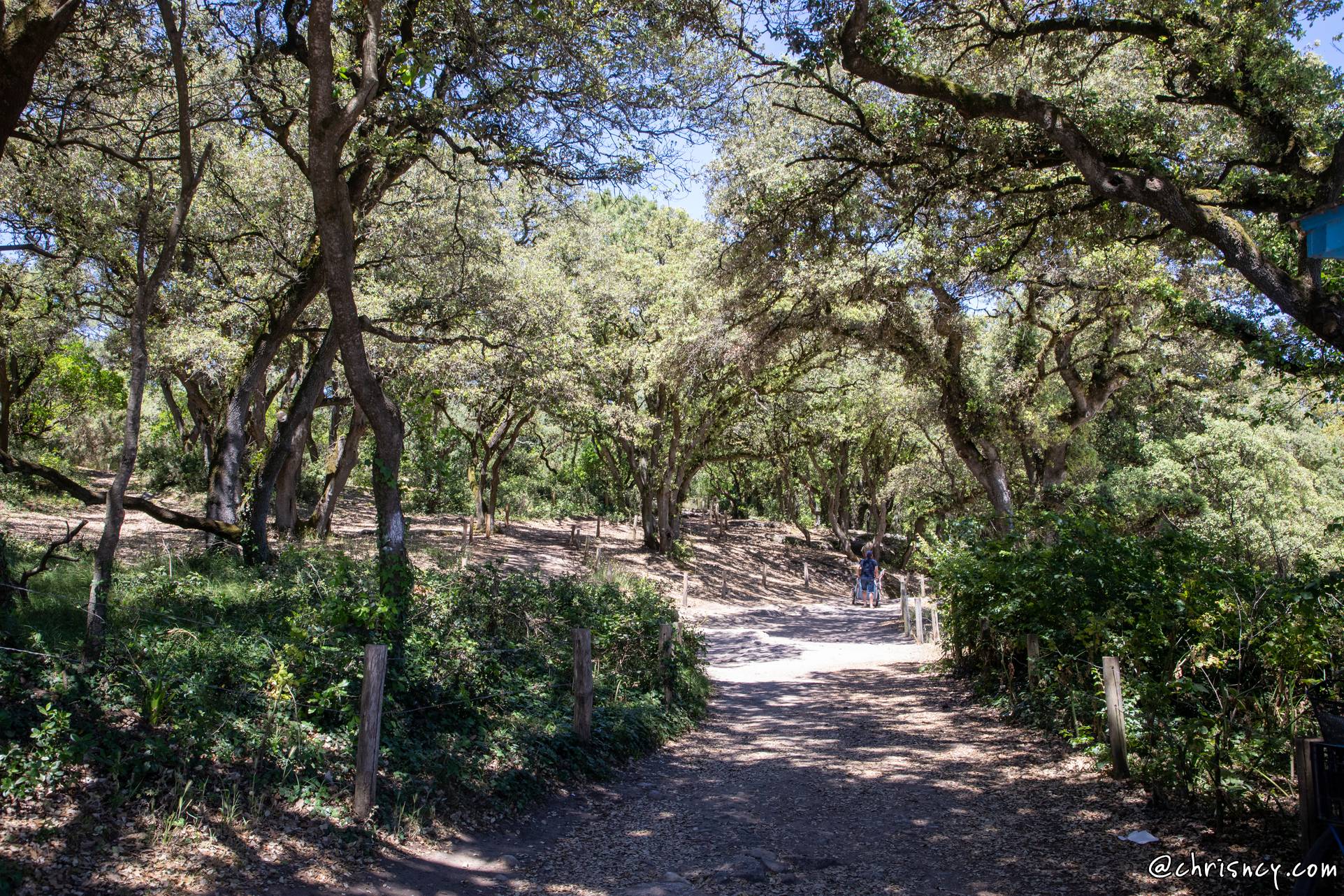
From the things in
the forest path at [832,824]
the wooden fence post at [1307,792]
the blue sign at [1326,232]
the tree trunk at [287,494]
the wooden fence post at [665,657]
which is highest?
the blue sign at [1326,232]

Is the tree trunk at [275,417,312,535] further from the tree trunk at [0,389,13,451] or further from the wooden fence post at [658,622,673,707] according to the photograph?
the wooden fence post at [658,622,673,707]

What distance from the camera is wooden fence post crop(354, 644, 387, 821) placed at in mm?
5672

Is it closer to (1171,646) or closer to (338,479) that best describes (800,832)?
(1171,646)

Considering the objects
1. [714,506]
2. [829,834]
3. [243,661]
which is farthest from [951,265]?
[714,506]

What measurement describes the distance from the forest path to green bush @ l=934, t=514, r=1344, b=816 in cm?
45

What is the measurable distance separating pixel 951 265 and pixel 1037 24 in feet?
16.7

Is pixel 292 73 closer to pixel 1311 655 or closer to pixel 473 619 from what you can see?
pixel 473 619

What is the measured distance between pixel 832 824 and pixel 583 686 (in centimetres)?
259

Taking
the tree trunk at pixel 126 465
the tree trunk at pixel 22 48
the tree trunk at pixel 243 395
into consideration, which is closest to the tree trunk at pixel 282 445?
the tree trunk at pixel 243 395

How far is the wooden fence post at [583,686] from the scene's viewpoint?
25.5ft

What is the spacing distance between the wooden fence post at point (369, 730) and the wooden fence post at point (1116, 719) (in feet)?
17.6

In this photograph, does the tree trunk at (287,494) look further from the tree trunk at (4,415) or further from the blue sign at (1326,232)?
the blue sign at (1326,232)

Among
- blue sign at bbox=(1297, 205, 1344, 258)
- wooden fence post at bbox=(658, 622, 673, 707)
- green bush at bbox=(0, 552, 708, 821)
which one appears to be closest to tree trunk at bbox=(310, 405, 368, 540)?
green bush at bbox=(0, 552, 708, 821)

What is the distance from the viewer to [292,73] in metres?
12.4
